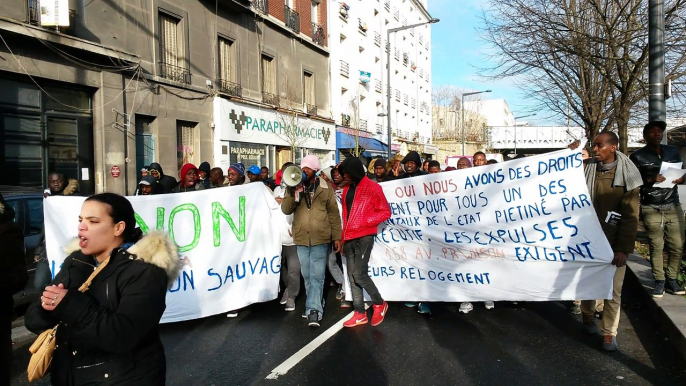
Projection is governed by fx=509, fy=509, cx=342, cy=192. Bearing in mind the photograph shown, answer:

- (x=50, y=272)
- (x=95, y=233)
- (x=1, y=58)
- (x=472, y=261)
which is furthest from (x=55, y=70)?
(x=95, y=233)

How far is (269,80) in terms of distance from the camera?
2252 centimetres

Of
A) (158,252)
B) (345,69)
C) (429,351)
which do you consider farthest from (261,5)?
(158,252)

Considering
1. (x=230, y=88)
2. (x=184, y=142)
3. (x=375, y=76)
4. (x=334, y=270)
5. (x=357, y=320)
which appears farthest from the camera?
(x=375, y=76)

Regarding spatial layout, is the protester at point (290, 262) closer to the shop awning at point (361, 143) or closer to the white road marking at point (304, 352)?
the white road marking at point (304, 352)

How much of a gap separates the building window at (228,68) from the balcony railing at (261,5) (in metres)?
2.10

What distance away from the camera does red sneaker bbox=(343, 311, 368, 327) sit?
5.54m

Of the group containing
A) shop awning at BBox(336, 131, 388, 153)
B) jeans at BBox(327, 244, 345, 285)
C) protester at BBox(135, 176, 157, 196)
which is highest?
shop awning at BBox(336, 131, 388, 153)

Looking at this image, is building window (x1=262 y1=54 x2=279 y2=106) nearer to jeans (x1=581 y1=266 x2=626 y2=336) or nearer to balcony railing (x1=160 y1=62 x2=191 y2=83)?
balcony railing (x1=160 y1=62 x2=191 y2=83)

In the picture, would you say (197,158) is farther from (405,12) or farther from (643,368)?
(405,12)

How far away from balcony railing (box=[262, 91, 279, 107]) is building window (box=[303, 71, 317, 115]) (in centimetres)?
323

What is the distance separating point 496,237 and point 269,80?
18.5 m

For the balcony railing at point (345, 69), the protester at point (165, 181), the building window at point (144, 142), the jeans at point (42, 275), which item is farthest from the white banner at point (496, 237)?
the balcony railing at point (345, 69)

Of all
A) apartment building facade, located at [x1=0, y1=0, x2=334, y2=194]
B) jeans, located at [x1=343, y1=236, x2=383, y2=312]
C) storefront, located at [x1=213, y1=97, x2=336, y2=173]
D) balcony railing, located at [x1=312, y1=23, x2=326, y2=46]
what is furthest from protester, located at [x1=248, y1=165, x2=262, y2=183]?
balcony railing, located at [x1=312, y1=23, x2=326, y2=46]

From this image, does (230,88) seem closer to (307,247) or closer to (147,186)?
(147,186)
